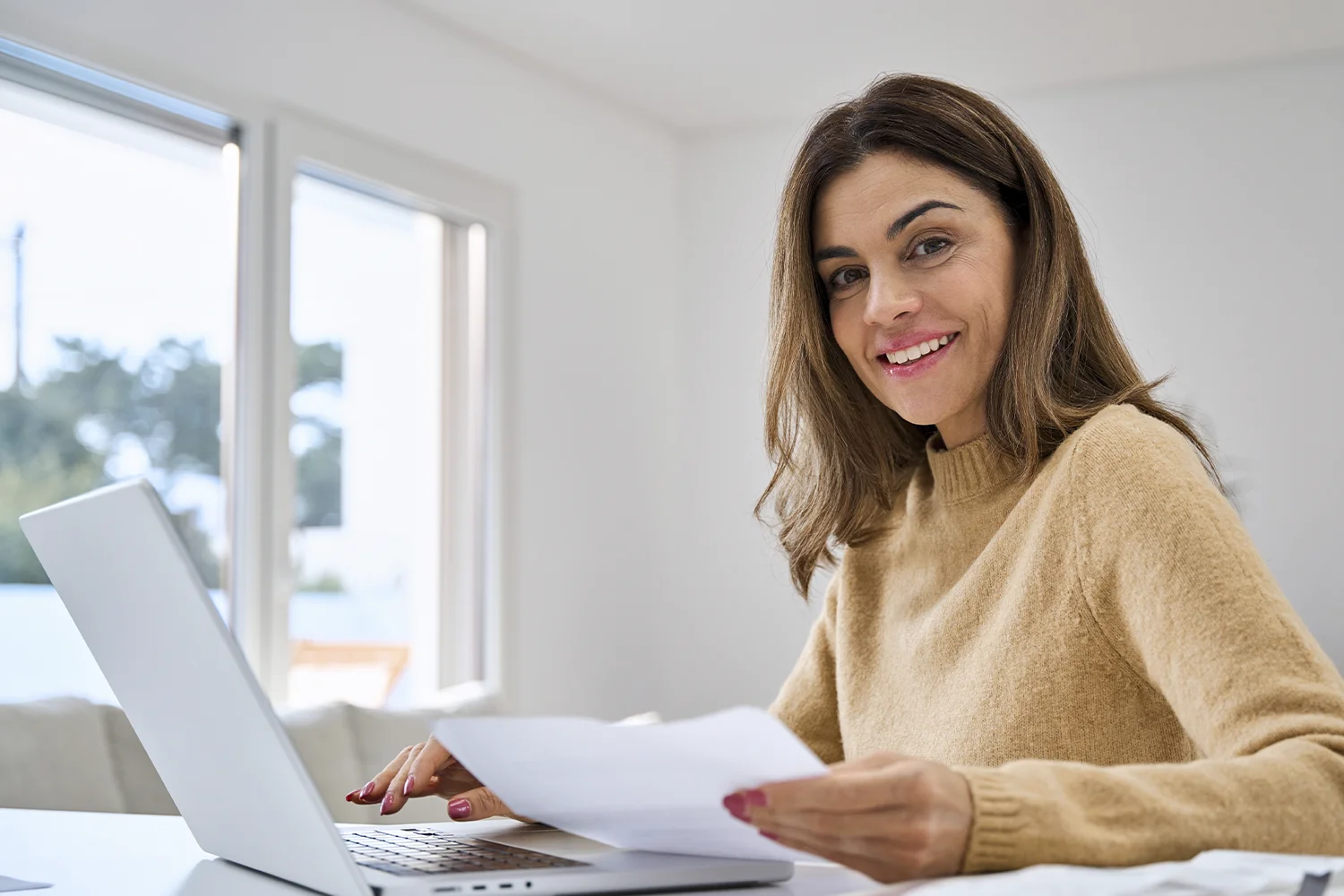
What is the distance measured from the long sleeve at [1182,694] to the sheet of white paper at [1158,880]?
23 millimetres

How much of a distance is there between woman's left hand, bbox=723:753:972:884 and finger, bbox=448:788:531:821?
414mm

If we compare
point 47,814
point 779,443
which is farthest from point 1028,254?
point 47,814

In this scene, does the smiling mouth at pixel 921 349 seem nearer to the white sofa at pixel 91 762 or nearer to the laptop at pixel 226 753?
the laptop at pixel 226 753

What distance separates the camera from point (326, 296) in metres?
3.30

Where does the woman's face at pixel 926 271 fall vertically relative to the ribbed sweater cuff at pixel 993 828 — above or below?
above

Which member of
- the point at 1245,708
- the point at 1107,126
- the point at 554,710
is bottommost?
the point at 554,710

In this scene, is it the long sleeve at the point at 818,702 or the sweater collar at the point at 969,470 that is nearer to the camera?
the sweater collar at the point at 969,470

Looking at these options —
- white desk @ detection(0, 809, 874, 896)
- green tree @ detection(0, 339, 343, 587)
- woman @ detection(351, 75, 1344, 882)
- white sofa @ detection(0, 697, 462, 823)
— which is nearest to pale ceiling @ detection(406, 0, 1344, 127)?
green tree @ detection(0, 339, 343, 587)

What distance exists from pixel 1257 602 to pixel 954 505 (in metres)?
0.49

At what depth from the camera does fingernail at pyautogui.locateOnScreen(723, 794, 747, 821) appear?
0.64 meters

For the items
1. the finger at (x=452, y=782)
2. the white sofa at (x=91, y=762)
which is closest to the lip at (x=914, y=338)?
the finger at (x=452, y=782)

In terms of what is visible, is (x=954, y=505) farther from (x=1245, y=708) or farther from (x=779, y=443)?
(x=1245, y=708)

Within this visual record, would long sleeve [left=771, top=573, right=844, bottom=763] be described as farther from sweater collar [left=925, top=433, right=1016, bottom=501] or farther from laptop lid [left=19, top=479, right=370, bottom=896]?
laptop lid [left=19, top=479, right=370, bottom=896]

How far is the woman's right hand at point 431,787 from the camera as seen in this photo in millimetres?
1019
